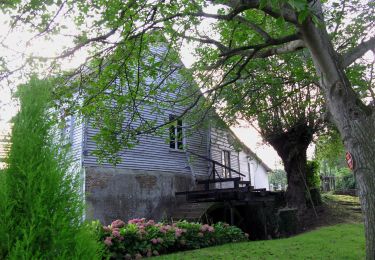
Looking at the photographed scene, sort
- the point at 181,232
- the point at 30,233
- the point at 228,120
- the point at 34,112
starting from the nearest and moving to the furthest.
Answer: the point at 30,233 < the point at 34,112 < the point at 181,232 < the point at 228,120

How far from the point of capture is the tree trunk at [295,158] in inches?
728

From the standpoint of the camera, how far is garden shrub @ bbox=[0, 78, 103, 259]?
8.77 feet

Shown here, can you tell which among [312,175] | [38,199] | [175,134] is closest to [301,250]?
[175,134]

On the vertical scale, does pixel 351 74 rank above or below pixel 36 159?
above

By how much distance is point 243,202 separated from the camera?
1689 centimetres

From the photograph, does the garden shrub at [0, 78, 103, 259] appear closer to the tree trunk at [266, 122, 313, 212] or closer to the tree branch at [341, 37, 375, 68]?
the tree branch at [341, 37, 375, 68]

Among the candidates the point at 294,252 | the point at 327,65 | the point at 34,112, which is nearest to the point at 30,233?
the point at 34,112

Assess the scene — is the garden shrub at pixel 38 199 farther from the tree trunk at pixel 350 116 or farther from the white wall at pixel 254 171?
the white wall at pixel 254 171

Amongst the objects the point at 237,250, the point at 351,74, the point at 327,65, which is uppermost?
the point at 351,74

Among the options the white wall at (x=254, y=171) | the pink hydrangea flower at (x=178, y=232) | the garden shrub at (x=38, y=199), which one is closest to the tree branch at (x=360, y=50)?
the garden shrub at (x=38, y=199)

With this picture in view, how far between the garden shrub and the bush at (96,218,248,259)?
6214 millimetres

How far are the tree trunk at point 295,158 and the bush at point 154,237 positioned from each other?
18.8 feet

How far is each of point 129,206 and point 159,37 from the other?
966cm

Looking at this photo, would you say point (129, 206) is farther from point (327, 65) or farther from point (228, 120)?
point (327, 65)
